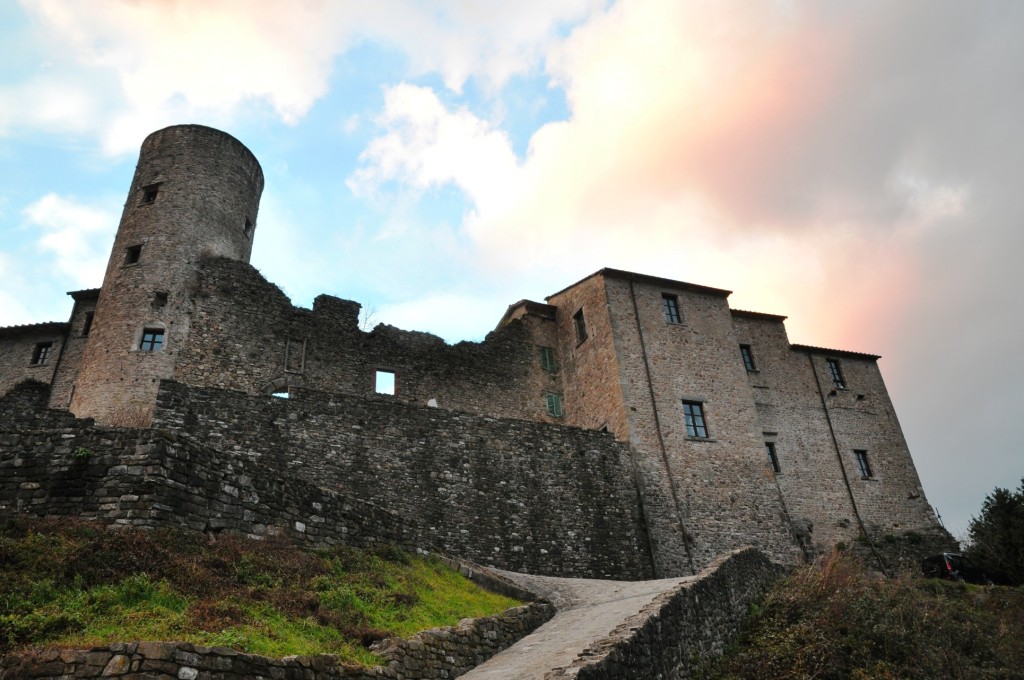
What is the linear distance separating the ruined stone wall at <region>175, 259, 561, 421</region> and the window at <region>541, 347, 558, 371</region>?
0.23 meters

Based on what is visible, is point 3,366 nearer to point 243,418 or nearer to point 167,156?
point 167,156

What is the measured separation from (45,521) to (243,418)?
883 cm

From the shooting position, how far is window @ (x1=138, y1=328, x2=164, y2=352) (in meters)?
21.9

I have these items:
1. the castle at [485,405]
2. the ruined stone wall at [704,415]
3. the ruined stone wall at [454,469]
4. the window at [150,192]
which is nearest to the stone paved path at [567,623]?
the ruined stone wall at [454,469]

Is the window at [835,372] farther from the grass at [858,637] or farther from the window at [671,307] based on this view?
the grass at [858,637]

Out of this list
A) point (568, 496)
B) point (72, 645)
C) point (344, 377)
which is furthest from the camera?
point (344, 377)

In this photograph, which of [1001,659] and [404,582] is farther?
[1001,659]

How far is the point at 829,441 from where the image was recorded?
3036 centimetres

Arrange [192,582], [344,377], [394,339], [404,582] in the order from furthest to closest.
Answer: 1. [394,339]
2. [344,377]
3. [404,582]
4. [192,582]

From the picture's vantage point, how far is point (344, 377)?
2519 centimetres

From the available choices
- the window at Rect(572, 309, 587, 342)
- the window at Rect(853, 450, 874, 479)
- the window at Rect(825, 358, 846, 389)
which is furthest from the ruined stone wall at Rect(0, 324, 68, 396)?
the window at Rect(825, 358, 846, 389)

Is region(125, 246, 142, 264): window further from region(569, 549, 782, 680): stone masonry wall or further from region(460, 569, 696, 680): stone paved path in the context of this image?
region(569, 549, 782, 680): stone masonry wall

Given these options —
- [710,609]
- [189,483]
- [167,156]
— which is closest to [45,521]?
[189,483]

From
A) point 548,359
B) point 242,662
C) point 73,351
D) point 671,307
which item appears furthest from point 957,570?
point 73,351
